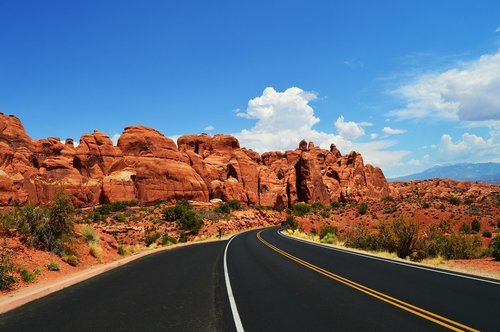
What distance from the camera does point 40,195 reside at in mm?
68500

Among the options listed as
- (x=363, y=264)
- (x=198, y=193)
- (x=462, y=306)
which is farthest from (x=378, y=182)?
(x=462, y=306)

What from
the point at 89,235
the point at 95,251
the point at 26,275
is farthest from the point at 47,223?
the point at 89,235

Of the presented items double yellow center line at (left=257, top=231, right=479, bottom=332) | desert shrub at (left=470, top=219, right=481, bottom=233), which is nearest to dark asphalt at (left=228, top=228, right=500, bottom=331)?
double yellow center line at (left=257, top=231, right=479, bottom=332)

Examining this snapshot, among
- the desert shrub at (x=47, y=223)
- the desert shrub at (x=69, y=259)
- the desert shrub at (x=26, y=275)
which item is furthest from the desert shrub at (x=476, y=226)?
the desert shrub at (x=26, y=275)

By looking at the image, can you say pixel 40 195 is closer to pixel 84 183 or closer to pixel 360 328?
pixel 84 183

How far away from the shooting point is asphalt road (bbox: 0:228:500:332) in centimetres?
683

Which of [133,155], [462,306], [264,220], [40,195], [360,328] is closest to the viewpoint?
[360,328]

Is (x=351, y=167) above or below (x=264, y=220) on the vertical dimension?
above

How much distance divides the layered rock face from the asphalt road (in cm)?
4561

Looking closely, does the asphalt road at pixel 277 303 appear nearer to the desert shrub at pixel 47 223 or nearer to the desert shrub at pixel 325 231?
the desert shrub at pixel 47 223

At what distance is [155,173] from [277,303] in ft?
228

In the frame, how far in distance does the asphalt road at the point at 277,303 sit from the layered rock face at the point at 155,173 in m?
45.6

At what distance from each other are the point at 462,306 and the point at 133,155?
249 ft

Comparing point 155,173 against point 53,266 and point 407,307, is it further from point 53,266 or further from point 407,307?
point 407,307
